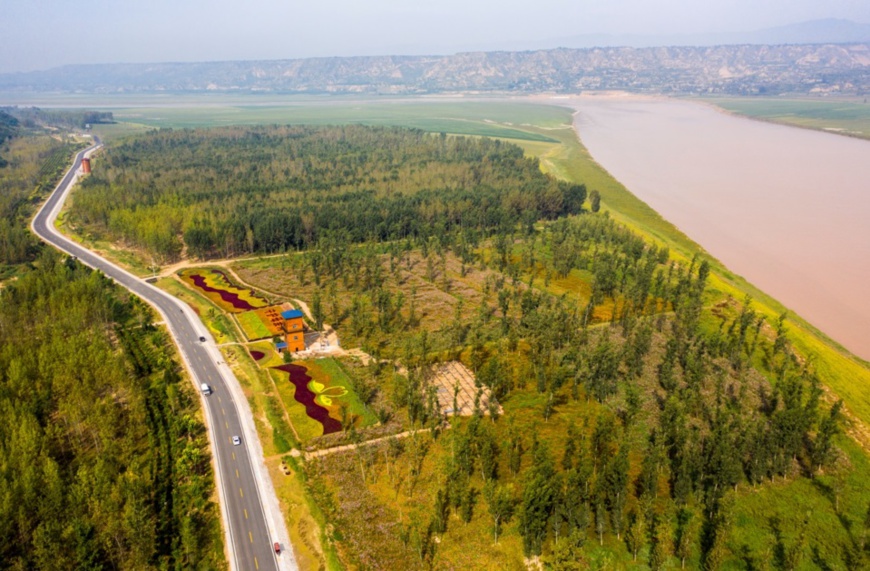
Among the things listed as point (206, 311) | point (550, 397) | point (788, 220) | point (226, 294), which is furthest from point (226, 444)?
point (788, 220)

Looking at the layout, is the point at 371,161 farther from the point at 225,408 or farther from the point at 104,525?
the point at 104,525

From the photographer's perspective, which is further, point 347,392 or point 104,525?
point 347,392

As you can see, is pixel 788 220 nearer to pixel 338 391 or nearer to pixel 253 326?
pixel 338 391

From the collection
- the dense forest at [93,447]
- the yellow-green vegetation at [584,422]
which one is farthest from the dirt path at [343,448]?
the dense forest at [93,447]

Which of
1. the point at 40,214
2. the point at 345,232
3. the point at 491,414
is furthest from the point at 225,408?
the point at 40,214

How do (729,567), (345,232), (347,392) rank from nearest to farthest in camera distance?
(729,567)
(347,392)
(345,232)

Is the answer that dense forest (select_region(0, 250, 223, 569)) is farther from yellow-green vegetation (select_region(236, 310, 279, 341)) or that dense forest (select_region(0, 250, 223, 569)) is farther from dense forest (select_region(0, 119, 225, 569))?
yellow-green vegetation (select_region(236, 310, 279, 341))

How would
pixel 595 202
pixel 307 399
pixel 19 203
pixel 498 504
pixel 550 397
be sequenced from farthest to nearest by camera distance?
pixel 19 203 → pixel 595 202 → pixel 307 399 → pixel 550 397 → pixel 498 504
